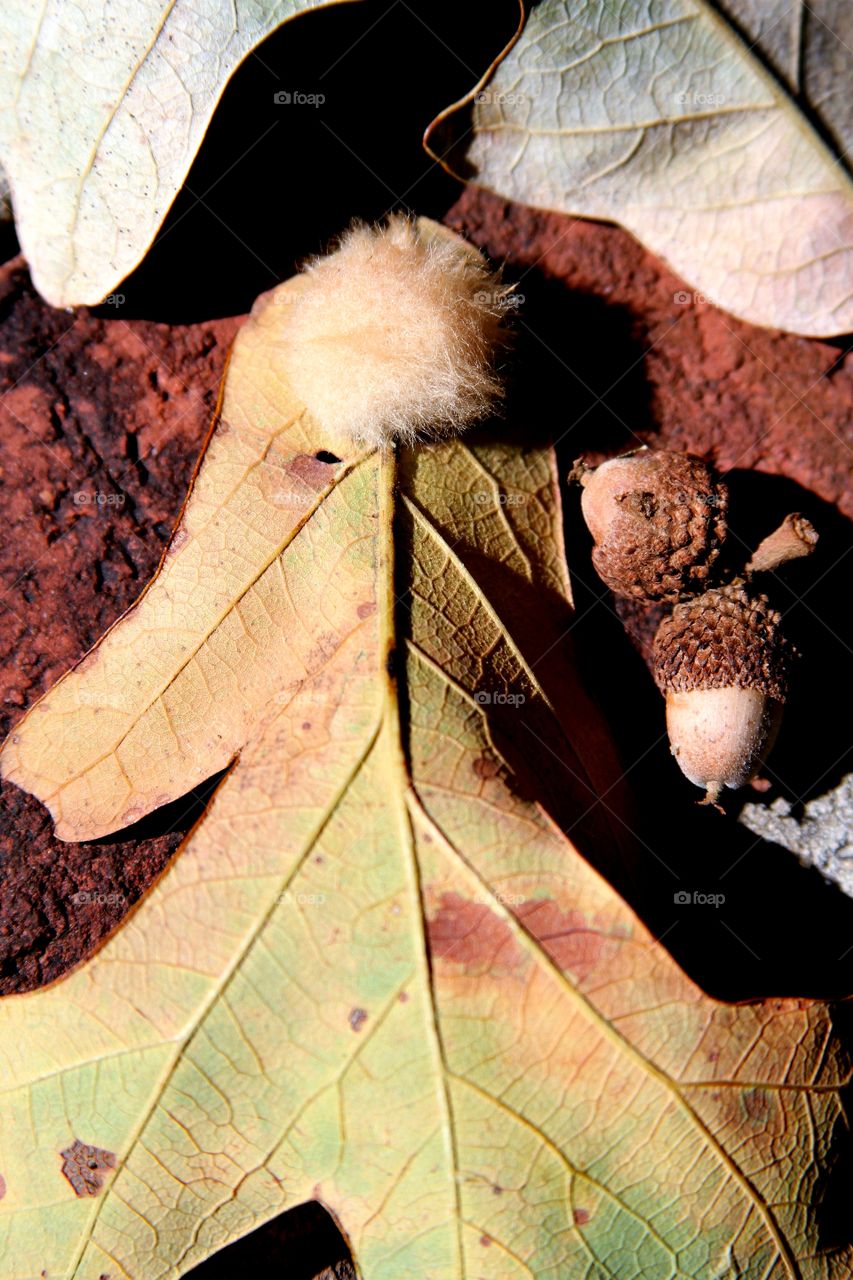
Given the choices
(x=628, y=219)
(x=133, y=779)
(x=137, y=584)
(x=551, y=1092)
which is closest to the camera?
(x=551, y=1092)

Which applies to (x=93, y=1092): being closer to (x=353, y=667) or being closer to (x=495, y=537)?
(x=353, y=667)

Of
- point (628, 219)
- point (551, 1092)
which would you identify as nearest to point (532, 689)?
point (551, 1092)

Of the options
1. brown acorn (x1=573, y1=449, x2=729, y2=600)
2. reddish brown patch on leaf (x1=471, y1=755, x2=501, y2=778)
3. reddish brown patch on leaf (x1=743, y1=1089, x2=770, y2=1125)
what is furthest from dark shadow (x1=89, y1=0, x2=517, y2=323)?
reddish brown patch on leaf (x1=743, y1=1089, x2=770, y2=1125)

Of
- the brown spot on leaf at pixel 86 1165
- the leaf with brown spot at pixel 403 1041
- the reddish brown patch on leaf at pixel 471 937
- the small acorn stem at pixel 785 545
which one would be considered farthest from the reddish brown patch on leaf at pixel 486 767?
the brown spot on leaf at pixel 86 1165

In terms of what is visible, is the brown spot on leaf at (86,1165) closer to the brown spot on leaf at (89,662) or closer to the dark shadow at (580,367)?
the brown spot on leaf at (89,662)

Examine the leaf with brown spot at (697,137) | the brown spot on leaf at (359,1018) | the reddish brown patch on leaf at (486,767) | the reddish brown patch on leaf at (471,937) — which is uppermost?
the leaf with brown spot at (697,137)

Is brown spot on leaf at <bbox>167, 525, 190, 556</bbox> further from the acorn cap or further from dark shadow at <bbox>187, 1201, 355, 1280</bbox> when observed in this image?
dark shadow at <bbox>187, 1201, 355, 1280</bbox>
